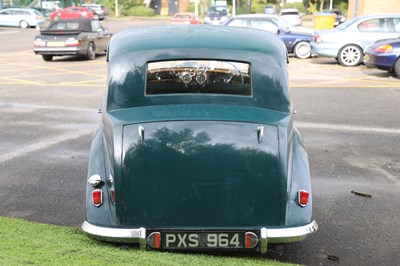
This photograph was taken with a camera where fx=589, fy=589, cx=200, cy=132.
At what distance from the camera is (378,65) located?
641 inches

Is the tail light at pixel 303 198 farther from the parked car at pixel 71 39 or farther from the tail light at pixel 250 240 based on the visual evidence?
the parked car at pixel 71 39

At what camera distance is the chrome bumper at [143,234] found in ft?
14.4

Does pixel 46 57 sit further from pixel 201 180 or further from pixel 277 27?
pixel 201 180

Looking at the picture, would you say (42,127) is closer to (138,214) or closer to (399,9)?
(138,214)

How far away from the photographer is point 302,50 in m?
21.9

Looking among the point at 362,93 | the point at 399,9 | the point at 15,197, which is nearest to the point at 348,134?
the point at 362,93

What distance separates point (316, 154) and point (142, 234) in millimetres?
4616

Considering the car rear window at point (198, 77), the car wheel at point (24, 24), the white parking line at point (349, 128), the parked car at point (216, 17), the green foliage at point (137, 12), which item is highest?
the car rear window at point (198, 77)

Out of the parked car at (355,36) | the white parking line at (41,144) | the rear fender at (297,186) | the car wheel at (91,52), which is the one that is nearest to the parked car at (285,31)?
the parked car at (355,36)

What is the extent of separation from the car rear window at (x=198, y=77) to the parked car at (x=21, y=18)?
142ft

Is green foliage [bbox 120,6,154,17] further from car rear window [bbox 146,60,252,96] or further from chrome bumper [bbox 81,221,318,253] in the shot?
chrome bumper [bbox 81,221,318,253]

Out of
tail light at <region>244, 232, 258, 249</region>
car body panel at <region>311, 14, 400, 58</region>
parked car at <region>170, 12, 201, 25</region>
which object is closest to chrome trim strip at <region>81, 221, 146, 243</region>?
tail light at <region>244, 232, 258, 249</region>

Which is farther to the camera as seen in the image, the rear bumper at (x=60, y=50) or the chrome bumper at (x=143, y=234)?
the rear bumper at (x=60, y=50)

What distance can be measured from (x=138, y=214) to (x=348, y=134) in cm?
609
